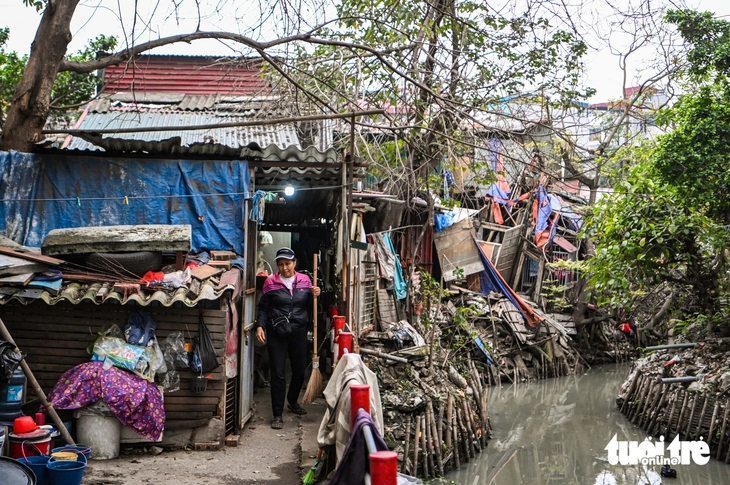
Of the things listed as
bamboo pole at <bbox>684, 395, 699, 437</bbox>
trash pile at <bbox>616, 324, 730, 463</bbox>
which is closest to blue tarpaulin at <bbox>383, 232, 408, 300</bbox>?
trash pile at <bbox>616, 324, 730, 463</bbox>

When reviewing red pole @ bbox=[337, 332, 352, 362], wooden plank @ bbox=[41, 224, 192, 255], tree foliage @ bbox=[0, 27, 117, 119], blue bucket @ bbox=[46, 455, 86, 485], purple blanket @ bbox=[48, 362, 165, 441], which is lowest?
blue bucket @ bbox=[46, 455, 86, 485]

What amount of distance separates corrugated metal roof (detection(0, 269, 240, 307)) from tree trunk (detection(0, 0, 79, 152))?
2.33 metres

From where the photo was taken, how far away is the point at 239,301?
8.00 meters

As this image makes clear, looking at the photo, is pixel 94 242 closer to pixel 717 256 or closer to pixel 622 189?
pixel 622 189

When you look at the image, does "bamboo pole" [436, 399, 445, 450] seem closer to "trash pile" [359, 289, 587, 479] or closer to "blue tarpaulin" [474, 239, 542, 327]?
"trash pile" [359, 289, 587, 479]

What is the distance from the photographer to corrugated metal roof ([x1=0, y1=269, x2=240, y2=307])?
6.41 meters

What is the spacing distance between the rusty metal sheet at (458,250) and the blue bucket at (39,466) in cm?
1395

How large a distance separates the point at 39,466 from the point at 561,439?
10976mm

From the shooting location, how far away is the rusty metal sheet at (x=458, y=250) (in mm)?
18797

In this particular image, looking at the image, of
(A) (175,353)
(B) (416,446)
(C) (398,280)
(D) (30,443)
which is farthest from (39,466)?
(C) (398,280)

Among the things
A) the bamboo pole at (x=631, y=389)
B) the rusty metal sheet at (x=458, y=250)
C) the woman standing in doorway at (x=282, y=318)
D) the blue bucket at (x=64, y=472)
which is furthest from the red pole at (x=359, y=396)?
the rusty metal sheet at (x=458, y=250)

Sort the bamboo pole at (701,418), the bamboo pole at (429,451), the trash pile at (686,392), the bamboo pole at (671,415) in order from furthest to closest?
1. the bamboo pole at (671,415)
2. the bamboo pole at (701,418)
3. the trash pile at (686,392)
4. the bamboo pole at (429,451)

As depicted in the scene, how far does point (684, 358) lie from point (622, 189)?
367 cm

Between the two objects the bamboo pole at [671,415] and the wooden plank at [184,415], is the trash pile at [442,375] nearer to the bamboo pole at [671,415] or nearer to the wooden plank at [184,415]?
the wooden plank at [184,415]
